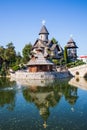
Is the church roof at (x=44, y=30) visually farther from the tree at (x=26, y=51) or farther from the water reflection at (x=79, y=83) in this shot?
the water reflection at (x=79, y=83)

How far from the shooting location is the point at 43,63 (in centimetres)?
5153

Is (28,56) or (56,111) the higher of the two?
(28,56)

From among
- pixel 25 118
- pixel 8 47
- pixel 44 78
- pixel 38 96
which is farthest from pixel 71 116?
pixel 8 47

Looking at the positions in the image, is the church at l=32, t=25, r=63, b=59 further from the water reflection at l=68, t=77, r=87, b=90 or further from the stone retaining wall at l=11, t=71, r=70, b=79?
the water reflection at l=68, t=77, r=87, b=90

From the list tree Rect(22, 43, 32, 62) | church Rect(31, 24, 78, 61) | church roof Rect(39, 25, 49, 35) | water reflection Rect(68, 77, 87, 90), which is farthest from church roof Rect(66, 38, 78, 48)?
water reflection Rect(68, 77, 87, 90)

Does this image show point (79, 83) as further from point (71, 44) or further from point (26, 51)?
point (71, 44)

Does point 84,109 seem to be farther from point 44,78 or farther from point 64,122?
point 44,78

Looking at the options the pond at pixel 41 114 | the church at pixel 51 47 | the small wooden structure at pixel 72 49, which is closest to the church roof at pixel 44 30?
the church at pixel 51 47

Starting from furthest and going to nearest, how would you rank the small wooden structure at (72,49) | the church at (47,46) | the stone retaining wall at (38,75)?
the small wooden structure at (72,49) < the church at (47,46) < the stone retaining wall at (38,75)

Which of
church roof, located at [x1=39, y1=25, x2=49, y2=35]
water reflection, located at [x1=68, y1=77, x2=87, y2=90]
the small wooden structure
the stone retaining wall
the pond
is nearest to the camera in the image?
the pond

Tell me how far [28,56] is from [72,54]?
501 inches

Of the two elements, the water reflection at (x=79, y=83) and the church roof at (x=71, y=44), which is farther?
the church roof at (x=71, y=44)

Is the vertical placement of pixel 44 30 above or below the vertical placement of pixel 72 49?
above

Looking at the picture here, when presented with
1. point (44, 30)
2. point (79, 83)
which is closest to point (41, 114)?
point (79, 83)
